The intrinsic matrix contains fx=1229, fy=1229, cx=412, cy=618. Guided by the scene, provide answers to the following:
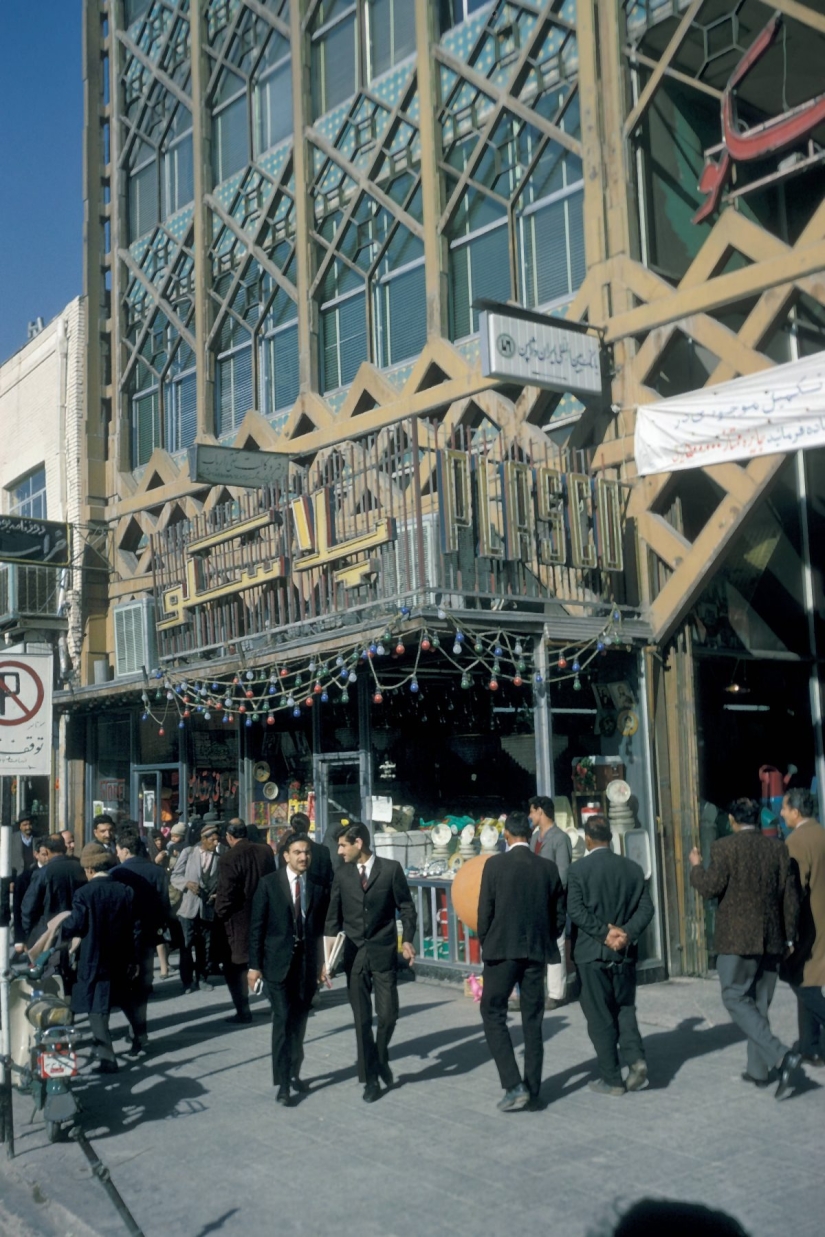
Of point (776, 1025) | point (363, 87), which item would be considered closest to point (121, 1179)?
point (776, 1025)

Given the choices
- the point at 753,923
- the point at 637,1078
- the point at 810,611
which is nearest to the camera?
the point at 753,923

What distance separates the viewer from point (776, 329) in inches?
493

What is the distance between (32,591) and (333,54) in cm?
1066

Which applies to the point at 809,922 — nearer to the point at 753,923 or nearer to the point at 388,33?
the point at 753,923

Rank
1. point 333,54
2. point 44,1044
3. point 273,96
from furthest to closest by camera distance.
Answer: point 273,96 → point 333,54 → point 44,1044

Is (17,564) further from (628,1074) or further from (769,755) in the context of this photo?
(628,1074)

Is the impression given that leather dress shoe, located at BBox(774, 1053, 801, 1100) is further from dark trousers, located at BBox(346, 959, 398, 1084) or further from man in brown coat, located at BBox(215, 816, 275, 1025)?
man in brown coat, located at BBox(215, 816, 275, 1025)

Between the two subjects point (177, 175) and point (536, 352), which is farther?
point (177, 175)

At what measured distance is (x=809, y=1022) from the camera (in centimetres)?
868

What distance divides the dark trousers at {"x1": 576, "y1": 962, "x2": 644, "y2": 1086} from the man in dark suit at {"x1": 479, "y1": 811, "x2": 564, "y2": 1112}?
315 millimetres

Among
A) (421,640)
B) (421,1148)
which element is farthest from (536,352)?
(421,1148)

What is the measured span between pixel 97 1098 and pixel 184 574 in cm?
869

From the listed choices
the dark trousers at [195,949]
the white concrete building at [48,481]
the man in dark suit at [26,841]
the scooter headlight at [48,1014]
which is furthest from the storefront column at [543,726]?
the white concrete building at [48,481]

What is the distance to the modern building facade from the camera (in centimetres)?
1266
